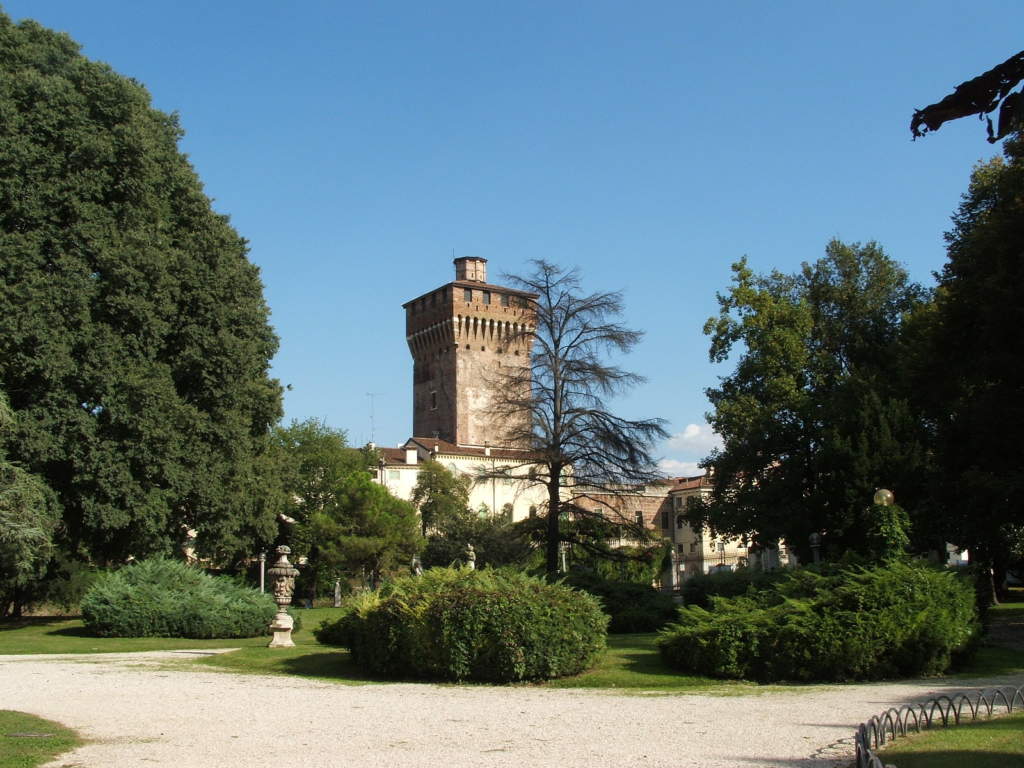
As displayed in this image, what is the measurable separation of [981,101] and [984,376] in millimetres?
19120

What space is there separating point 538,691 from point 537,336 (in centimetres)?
1876

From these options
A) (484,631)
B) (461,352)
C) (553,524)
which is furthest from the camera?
(461,352)

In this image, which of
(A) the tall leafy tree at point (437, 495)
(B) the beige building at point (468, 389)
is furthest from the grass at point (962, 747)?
(B) the beige building at point (468, 389)

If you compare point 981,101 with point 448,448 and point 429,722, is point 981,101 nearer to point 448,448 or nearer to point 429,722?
point 429,722

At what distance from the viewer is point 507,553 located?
55406 mm

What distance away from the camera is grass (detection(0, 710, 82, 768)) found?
8602 millimetres

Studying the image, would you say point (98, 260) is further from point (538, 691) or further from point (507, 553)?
point (507, 553)

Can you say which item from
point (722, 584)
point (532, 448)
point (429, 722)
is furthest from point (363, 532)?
point (429, 722)

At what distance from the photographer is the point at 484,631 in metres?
14.9

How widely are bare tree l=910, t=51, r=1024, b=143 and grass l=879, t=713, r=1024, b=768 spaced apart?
5.04 m

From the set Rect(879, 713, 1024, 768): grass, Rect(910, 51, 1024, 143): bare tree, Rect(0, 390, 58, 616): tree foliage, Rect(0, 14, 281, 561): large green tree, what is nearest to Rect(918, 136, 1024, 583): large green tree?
Rect(879, 713, 1024, 768): grass

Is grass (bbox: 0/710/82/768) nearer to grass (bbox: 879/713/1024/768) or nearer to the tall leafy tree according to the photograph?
grass (bbox: 879/713/1024/768)

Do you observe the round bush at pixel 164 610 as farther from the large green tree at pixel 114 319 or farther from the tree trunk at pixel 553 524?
the tree trunk at pixel 553 524

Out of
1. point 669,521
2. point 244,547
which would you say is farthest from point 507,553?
point 669,521
